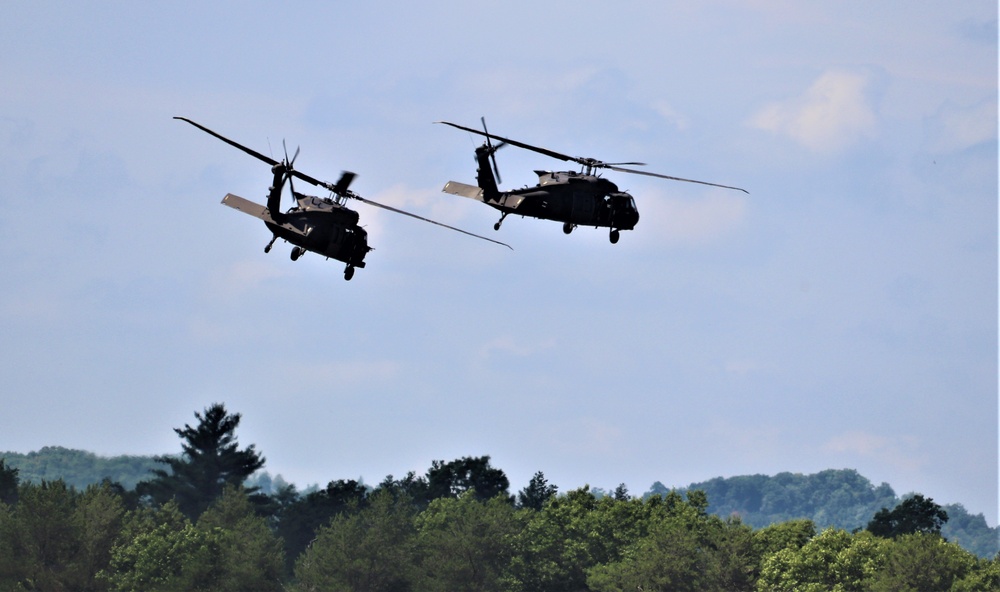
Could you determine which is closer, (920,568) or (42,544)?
(920,568)

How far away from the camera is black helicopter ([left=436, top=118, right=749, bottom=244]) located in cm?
8625

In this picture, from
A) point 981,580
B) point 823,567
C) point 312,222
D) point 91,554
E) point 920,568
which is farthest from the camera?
point 91,554

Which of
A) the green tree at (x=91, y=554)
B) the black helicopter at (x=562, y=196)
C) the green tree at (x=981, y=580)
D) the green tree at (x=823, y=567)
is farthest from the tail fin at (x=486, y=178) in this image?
the green tree at (x=91, y=554)

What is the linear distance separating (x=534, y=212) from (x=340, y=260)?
11.0m


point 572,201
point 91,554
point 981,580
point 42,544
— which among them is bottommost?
point 91,554

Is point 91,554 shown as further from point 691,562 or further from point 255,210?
point 255,210

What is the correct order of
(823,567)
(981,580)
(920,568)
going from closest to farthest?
1. (981,580)
2. (920,568)
3. (823,567)

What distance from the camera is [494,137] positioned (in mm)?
83062

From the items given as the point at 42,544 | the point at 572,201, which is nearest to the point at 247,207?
the point at 572,201

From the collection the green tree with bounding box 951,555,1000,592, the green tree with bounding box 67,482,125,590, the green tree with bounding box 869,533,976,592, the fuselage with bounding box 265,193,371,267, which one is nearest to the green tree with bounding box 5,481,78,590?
the green tree with bounding box 67,482,125,590

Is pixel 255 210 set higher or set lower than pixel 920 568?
higher

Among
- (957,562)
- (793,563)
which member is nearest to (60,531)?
(793,563)

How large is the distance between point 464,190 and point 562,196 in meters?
5.98

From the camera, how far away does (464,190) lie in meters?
89.1
